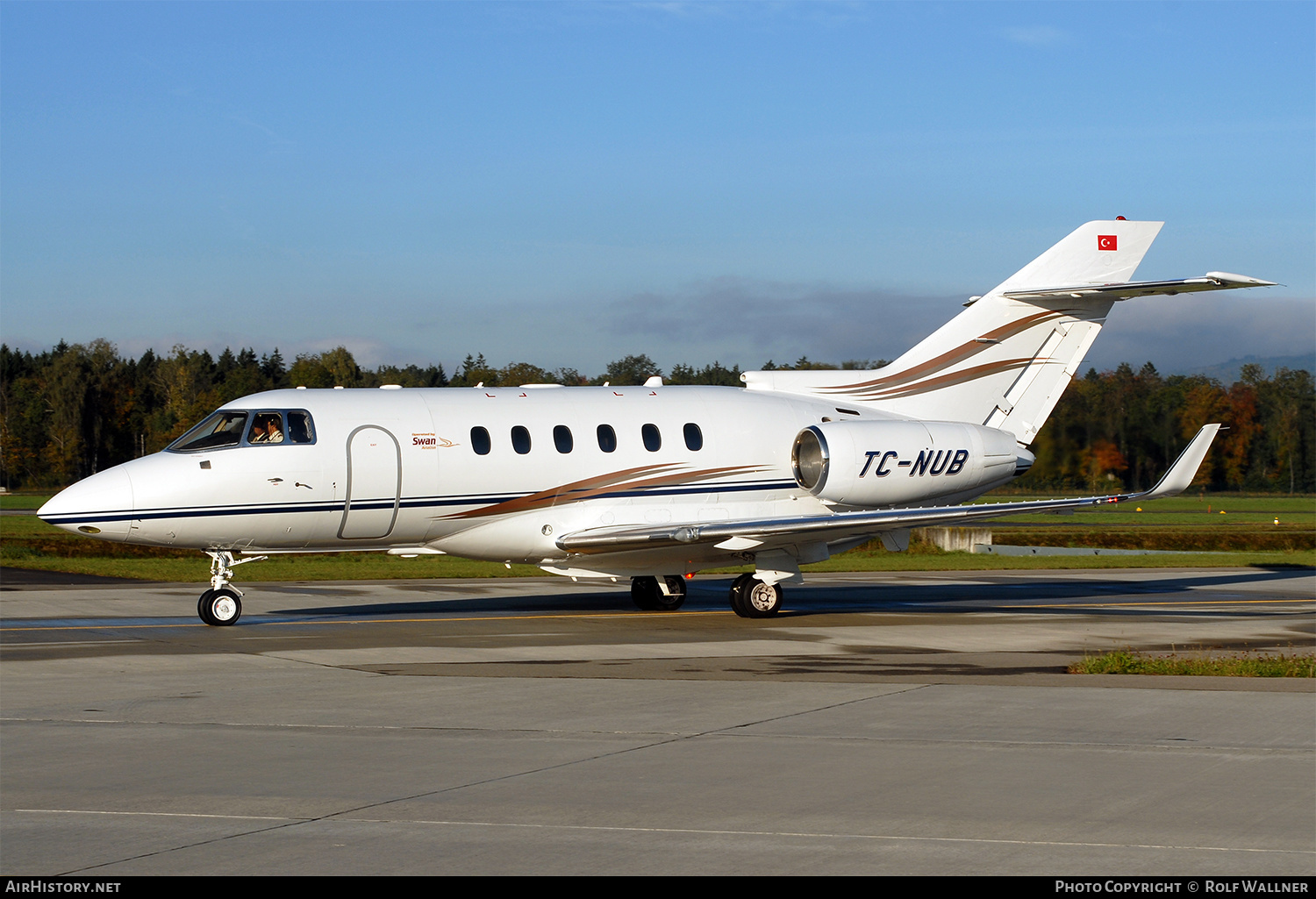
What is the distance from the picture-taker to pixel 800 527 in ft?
63.9

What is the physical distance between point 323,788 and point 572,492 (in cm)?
1217

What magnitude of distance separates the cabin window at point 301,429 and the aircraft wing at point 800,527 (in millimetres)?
4067

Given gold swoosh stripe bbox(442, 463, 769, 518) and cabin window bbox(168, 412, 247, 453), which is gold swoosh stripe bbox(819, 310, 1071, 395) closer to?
gold swoosh stripe bbox(442, 463, 769, 518)

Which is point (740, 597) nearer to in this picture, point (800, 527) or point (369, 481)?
point (800, 527)

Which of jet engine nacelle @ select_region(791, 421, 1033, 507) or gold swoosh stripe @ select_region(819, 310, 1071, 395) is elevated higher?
gold swoosh stripe @ select_region(819, 310, 1071, 395)

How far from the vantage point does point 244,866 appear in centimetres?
646

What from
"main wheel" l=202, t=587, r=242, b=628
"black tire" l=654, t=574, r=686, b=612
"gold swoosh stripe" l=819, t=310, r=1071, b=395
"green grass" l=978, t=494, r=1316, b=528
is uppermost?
"gold swoosh stripe" l=819, t=310, r=1071, b=395

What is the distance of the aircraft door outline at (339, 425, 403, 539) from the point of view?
19.0 m

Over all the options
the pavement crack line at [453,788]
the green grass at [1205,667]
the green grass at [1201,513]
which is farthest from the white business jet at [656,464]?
the green grass at [1201,513]

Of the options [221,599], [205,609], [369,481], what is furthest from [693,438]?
[205,609]

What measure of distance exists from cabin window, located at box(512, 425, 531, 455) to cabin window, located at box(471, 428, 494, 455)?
0.39m

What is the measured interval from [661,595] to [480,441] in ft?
14.9

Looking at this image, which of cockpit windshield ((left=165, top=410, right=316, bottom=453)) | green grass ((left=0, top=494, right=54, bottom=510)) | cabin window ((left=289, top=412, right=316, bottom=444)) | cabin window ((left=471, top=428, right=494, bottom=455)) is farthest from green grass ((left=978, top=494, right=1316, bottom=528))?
green grass ((left=0, top=494, right=54, bottom=510))

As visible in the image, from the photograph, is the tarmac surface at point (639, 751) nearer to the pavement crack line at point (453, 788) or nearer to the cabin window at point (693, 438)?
the pavement crack line at point (453, 788)
